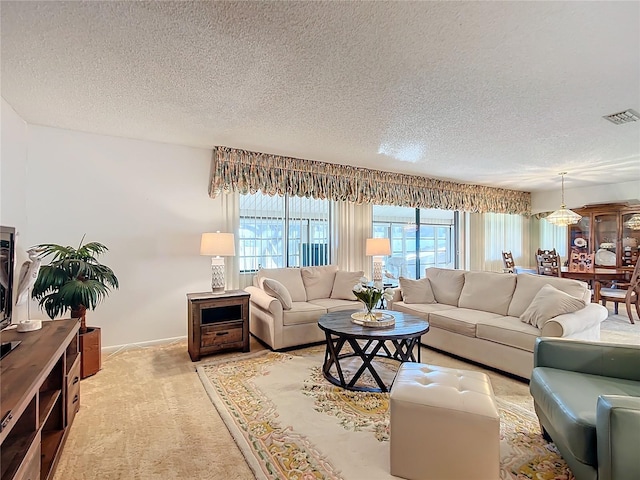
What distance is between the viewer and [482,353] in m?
3.10

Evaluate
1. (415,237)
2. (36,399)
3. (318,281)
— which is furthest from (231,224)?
(415,237)

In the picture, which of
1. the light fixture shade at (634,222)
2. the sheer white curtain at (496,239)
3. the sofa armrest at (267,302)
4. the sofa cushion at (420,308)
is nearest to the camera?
the sofa armrest at (267,302)

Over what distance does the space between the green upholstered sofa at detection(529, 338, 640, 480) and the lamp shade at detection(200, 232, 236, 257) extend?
297 centimetres

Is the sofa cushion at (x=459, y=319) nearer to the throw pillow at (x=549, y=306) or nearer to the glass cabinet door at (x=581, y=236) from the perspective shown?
the throw pillow at (x=549, y=306)

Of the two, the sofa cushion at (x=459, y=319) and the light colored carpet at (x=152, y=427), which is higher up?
the sofa cushion at (x=459, y=319)

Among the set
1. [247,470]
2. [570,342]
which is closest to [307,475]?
[247,470]

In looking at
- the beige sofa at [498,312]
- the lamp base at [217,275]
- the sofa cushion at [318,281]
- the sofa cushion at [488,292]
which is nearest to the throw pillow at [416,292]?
the beige sofa at [498,312]

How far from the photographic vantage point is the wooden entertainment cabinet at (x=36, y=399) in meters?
1.19

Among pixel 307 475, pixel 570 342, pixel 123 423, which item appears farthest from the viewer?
pixel 123 423

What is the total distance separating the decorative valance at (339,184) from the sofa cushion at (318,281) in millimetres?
1113

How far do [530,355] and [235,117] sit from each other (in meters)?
3.38

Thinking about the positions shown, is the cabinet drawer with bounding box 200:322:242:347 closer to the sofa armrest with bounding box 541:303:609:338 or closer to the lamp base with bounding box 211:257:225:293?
the lamp base with bounding box 211:257:225:293

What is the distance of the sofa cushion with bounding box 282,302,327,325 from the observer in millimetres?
3628

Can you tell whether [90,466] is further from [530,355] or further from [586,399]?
[530,355]
